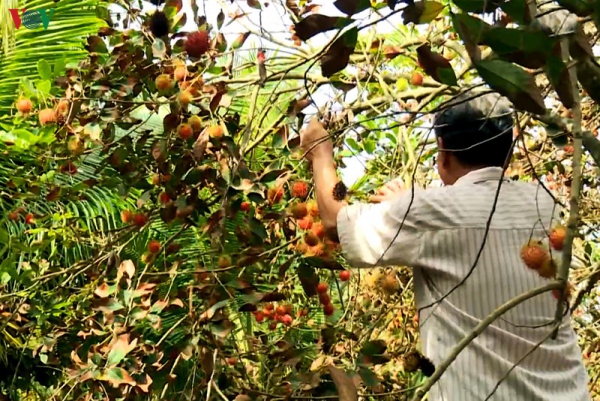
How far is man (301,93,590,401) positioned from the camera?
1.27 meters

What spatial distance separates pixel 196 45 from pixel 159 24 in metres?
0.10

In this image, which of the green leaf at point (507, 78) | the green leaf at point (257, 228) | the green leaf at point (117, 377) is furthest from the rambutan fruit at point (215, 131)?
the green leaf at point (507, 78)

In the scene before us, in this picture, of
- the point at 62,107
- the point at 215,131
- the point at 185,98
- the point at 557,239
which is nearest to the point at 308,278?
the point at 215,131

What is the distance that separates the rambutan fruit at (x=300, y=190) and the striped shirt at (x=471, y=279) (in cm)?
38

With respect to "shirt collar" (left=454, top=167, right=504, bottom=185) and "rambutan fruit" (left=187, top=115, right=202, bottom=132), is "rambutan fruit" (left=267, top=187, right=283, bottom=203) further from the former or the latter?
"shirt collar" (left=454, top=167, right=504, bottom=185)

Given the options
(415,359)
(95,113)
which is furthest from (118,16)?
(415,359)

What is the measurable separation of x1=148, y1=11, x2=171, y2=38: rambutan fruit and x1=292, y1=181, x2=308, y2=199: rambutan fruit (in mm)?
436

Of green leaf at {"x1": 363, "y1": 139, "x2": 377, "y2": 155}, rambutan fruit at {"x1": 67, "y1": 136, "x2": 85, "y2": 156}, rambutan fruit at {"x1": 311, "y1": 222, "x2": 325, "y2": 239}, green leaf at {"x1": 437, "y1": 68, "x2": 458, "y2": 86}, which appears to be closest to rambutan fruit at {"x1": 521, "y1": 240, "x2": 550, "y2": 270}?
green leaf at {"x1": 437, "y1": 68, "x2": 458, "y2": 86}

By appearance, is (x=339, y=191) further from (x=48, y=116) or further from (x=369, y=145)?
(x=369, y=145)

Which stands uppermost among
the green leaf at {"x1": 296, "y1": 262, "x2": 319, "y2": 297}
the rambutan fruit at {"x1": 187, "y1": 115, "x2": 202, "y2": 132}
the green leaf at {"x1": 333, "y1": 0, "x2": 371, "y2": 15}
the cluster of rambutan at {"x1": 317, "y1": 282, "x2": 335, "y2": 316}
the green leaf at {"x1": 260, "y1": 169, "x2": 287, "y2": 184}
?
the green leaf at {"x1": 333, "y1": 0, "x2": 371, "y2": 15}

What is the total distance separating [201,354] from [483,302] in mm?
510

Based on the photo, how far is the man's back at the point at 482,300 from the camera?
1271 millimetres

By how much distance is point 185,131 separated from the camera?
5.12 feet

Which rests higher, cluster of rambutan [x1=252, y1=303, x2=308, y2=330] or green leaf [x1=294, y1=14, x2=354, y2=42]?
green leaf [x1=294, y1=14, x2=354, y2=42]
